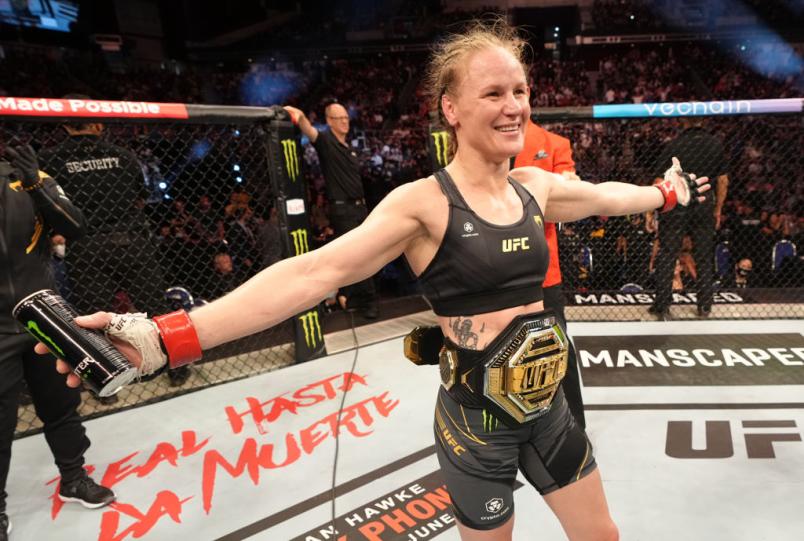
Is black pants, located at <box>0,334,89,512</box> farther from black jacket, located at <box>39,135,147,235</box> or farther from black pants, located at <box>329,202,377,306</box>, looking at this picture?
black pants, located at <box>329,202,377,306</box>

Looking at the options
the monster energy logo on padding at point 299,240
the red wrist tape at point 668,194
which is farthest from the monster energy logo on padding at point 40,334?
the monster energy logo on padding at point 299,240

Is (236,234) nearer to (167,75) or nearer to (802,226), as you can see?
(802,226)

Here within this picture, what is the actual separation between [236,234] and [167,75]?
376 inches

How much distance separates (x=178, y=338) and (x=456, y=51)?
3.17ft

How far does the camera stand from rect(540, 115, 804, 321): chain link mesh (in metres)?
4.44

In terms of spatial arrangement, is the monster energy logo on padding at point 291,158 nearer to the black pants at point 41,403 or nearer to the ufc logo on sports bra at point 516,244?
the black pants at point 41,403

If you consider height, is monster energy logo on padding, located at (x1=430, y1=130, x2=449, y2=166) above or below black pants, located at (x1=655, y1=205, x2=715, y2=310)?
above

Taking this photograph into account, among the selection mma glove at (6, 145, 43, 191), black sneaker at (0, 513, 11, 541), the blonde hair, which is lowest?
black sneaker at (0, 513, 11, 541)

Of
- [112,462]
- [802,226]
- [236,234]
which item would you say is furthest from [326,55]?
[112,462]

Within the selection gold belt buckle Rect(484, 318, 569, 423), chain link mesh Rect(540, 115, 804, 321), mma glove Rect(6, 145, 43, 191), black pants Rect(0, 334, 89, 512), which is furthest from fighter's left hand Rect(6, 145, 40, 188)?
chain link mesh Rect(540, 115, 804, 321)

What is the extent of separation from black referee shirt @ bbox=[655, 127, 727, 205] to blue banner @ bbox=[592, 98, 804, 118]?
0.38 metres

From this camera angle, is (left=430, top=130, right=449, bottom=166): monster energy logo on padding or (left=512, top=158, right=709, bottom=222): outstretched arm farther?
(left=430, top=130, right=449, bottom=166): monster energy logo on padding

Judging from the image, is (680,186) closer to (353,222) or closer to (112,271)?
(353,222)

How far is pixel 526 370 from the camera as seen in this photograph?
1.28 metres
